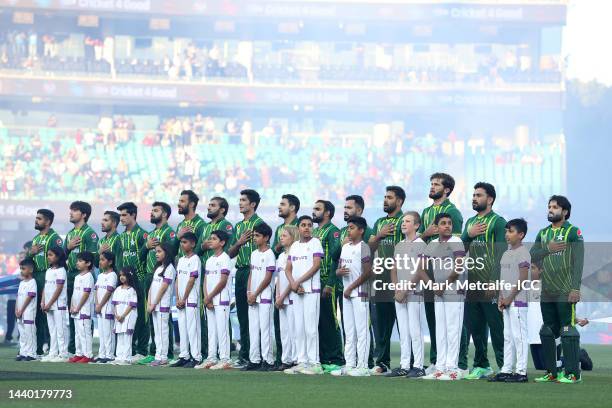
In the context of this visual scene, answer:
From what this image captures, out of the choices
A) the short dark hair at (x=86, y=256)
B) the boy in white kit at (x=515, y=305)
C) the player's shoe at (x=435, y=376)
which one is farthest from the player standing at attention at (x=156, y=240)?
the boy in white kit at (x=515, y=305)

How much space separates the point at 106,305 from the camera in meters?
15.6

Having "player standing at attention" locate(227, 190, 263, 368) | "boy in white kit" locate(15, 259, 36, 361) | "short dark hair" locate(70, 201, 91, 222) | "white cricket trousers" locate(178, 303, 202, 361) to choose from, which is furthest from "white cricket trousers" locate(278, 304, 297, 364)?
"boy in white kit" locate(15, 259, 36, 361)

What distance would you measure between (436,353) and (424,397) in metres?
2.91

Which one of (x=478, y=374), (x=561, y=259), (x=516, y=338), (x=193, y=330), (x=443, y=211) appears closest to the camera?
(x=516, y=338)

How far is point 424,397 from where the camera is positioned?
1028 cm

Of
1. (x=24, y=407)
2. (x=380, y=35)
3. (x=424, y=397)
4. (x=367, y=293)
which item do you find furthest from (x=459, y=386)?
(x=380, y=35)

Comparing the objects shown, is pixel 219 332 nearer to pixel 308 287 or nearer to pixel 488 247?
pixel 308 287

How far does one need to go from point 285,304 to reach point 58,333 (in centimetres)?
368

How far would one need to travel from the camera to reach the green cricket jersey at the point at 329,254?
13664mm

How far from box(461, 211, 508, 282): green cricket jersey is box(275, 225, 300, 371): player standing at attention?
2249 mm

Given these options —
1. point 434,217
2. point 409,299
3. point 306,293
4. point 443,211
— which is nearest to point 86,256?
point 306,293

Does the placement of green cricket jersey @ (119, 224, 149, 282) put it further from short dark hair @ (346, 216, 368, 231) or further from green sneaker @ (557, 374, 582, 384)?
green sneaker @ (557, 374, 582, 384)

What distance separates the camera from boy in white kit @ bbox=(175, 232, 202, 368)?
14.6 metres

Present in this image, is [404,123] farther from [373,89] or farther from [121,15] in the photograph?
[121,15]
